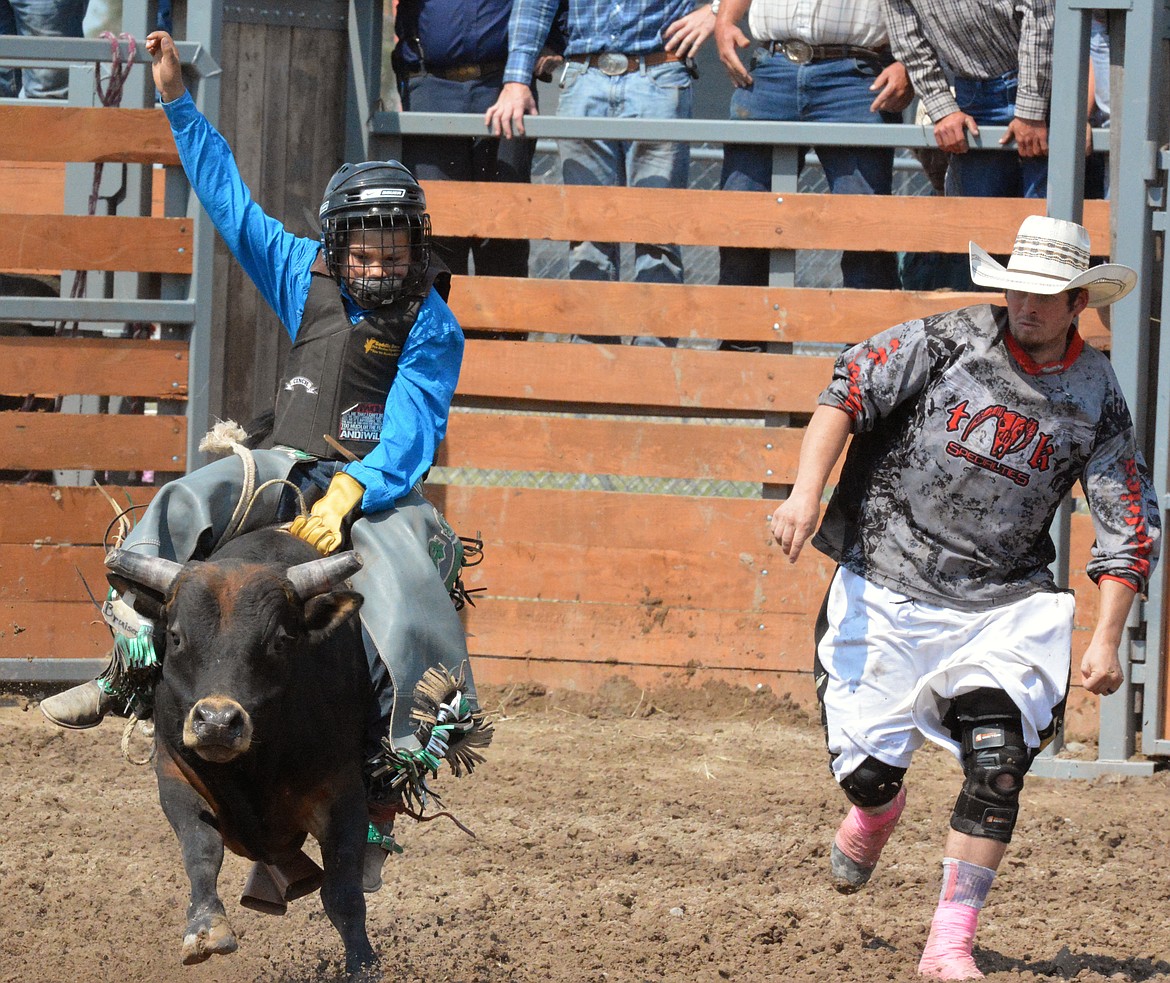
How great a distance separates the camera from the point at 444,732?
15.3ft

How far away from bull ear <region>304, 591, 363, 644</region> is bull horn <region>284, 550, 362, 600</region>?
0.02 meters

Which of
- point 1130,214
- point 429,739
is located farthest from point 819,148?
point 429,739

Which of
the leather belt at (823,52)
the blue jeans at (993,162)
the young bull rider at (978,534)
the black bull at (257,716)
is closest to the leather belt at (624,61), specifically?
the leather belt at (823,52)

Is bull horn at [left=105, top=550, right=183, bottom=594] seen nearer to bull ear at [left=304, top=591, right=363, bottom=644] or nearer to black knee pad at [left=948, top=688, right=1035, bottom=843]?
bull ear at [left=304, top=591, right=363, bottom=644]

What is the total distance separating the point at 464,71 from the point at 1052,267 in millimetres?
4310

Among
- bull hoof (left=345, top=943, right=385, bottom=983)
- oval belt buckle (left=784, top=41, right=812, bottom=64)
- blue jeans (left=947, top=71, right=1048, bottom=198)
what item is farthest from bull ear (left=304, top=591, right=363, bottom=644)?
blue jeans (left=947, top=71, right=1048, bottom=198)

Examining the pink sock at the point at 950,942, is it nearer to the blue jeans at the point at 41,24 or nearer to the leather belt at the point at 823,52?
the leather belt at the point at 823,52

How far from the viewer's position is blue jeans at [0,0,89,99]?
8.41 metres

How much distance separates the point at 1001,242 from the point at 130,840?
15.3 ft

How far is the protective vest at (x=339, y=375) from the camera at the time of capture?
4.96 m

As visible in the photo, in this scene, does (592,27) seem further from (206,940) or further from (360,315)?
(206,940)

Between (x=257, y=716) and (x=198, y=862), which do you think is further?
(x=198, y=862)

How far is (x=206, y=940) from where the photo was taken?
408 centimetres

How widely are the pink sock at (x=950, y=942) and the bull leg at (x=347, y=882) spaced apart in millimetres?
1558
